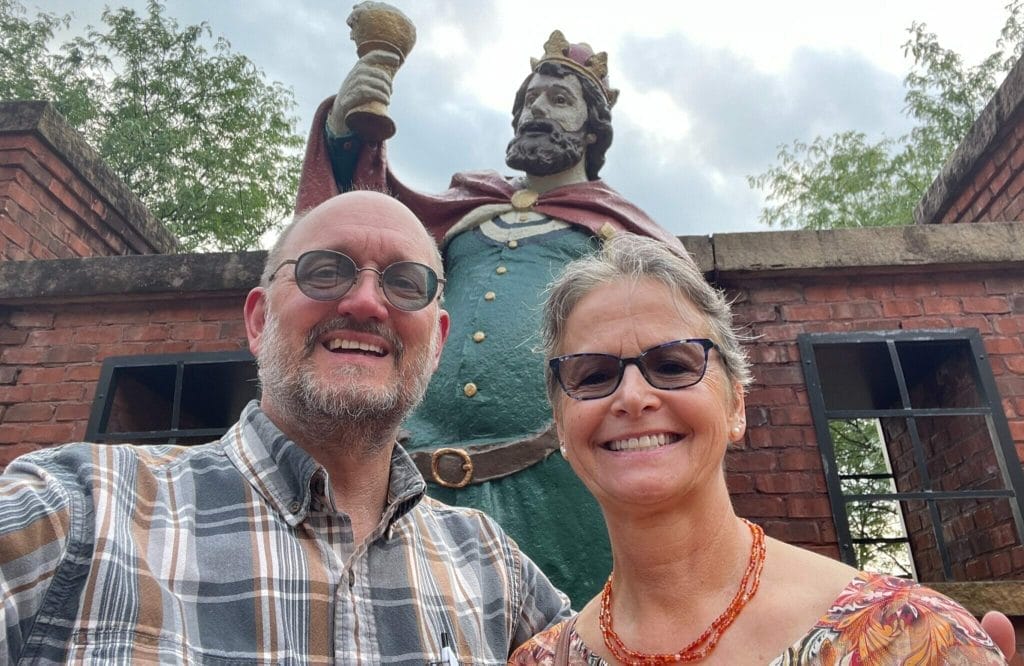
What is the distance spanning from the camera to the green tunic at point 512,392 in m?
2.33

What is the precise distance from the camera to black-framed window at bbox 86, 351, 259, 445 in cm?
371

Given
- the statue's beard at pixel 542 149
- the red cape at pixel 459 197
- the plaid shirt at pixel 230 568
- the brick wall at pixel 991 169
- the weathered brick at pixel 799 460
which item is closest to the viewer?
the plaid shirt at pixel 230 568

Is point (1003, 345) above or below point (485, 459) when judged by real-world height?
above

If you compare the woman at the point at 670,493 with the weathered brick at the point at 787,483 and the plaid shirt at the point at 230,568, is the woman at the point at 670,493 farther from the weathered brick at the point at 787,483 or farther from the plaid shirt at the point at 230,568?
the weathered brick at the point at 787,483

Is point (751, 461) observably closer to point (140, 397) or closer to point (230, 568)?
point (230, 568)

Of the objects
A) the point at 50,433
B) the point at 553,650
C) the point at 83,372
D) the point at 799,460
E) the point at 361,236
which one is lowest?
the point at 553,650

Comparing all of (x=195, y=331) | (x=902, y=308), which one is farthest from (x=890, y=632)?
(x=195, y=331)

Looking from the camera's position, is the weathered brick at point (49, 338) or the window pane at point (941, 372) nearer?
the window pane at point (941, 372)

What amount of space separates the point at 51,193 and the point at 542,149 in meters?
3.15

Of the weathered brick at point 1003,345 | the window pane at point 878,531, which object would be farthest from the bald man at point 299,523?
the window pane at point 878,531

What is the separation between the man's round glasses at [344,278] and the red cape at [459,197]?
1.42 m

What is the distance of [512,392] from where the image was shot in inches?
100

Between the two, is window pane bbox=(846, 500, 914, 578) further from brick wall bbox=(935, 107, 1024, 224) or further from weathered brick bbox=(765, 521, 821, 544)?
weathered brick bbox=(765, 521, 821, 544)

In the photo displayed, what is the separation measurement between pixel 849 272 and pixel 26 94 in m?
12.5
